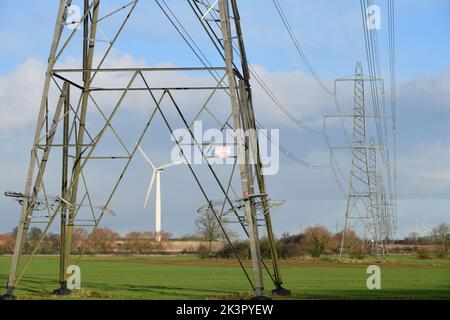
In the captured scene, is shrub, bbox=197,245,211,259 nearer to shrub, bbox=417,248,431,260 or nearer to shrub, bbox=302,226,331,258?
shrub, bbox=302,226,331,258

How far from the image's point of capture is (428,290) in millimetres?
35875

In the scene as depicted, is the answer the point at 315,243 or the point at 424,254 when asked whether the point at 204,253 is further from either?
the point at 424,254

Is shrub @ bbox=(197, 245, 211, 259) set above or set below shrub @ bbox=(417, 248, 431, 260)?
above

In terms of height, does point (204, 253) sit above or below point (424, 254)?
above

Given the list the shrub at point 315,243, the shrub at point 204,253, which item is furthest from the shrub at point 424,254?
the shrub at point 204,253

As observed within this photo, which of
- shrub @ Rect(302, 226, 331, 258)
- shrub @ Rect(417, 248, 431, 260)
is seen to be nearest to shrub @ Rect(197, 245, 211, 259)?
shrub @ Rect(302, 226, 331, 258)

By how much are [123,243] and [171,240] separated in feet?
65.0

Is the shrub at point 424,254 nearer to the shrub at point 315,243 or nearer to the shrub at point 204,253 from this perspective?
the shrub at point 315,243

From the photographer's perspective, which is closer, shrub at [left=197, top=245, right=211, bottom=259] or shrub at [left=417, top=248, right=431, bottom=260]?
shrub at [left=197, top=245, right=211, bottom=259]

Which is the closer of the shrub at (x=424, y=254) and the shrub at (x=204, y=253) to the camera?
the shrub at (x=204, y=253)

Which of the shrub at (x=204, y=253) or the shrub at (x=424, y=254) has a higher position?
the shrub at (x=204, y=253)

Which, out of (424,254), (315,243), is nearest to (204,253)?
(315,243)
